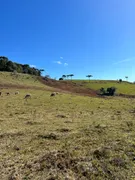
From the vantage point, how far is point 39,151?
6641 millimetres

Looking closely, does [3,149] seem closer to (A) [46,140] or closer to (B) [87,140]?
(A) [46,140]

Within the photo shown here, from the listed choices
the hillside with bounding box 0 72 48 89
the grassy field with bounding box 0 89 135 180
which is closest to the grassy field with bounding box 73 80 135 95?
the hillside with bounding box 0 72 48 89

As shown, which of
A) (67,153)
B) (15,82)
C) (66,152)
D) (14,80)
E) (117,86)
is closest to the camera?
(67,153)

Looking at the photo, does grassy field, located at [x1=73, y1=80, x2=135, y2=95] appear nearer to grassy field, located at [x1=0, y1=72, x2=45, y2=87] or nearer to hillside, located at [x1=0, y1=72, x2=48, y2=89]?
grassy field, located at [x1=0, y1=72, x2=45, y2=87]

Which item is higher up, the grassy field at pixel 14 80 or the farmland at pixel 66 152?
the grassy field at pixel 14 80

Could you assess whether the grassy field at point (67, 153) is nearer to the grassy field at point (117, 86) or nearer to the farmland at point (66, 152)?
the farmland at point (66, 152)

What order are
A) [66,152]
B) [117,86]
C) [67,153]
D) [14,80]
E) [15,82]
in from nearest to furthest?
[67,153] → [66,152] → [15,82] → [14,80] → [117,86]

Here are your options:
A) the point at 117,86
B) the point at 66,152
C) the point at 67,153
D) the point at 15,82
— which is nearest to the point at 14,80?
the point at 15,82

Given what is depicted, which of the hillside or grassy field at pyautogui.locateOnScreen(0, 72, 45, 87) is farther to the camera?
grassy field at pyautogui.locateOnScreen(0, 72, 45, 87)

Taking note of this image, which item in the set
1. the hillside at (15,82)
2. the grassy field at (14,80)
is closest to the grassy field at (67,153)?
the hillside at (15,82)

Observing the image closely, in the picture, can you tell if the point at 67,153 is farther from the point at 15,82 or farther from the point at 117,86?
the point at 117,86

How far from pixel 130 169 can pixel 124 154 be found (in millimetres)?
999

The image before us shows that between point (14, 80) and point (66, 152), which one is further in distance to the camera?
point (14, 80)

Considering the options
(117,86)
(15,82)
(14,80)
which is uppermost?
(117,86)
